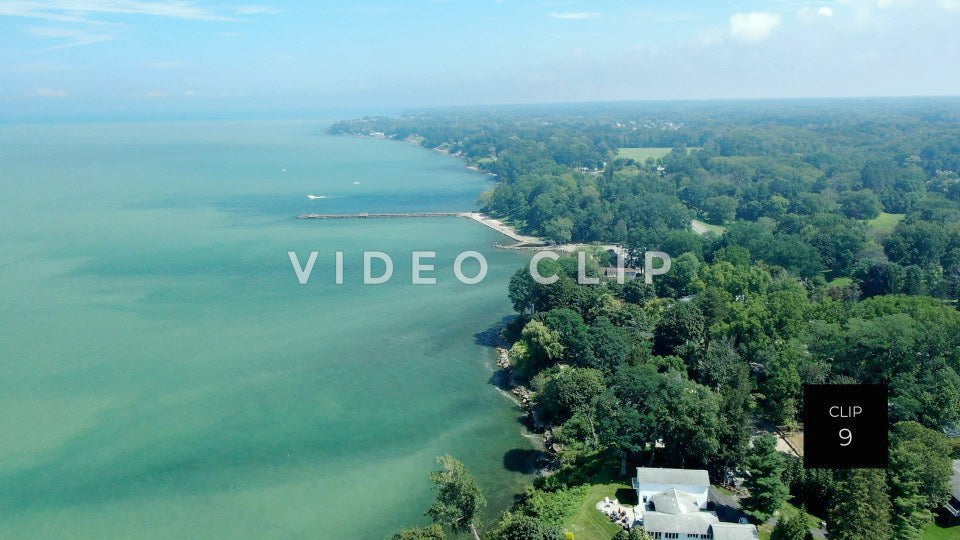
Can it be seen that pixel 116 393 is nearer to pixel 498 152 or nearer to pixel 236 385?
pixel 236 385

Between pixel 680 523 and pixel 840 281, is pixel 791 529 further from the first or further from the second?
pixel 840 281

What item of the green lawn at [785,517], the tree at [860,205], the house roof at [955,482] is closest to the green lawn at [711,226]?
the tree at [860,205]

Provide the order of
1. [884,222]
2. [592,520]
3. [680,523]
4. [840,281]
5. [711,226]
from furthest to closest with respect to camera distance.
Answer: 1. [711,226]
2. [884,222]
3. [840,281]
4. [592,520]
5. [680,523]

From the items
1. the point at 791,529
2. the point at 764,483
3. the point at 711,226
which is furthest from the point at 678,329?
the point at 711,226

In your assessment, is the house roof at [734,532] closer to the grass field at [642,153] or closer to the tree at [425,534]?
the tree at [425,534]

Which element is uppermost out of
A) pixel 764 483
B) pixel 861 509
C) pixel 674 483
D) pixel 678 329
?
pixel 678 329

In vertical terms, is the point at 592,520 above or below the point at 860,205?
below
